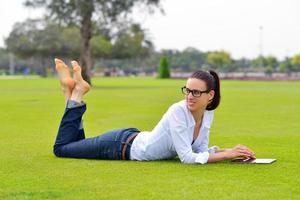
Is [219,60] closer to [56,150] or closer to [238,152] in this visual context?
[56,150]

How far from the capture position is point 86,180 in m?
5.66

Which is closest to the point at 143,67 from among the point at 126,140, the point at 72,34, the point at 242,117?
the point at 72,34

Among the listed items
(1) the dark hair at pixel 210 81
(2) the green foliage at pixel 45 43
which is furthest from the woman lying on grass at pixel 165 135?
(2) the green foliage at pixel 45 43

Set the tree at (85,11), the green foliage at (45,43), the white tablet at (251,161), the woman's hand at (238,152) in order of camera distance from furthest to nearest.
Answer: the green foliage at (45,43)
the tree at (85,11)
the white tablet at (251,161)
the woman's hand at (238,152)

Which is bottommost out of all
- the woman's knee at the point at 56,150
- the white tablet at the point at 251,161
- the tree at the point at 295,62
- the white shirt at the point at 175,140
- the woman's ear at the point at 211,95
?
the tree at the point at 295,62

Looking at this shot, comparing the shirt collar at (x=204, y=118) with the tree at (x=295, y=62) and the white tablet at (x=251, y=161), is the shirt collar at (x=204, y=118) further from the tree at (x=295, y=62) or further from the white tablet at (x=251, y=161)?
the tree at (x=295, y=62)

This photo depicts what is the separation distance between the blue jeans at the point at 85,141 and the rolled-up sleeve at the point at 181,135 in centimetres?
67

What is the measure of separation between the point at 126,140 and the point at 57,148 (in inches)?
33.0

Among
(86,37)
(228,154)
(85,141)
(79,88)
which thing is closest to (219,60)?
(86,37)

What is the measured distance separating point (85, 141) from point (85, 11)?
3737 centimetres

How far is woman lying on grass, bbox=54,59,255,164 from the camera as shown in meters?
6.36

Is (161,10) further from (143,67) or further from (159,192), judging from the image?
(143,67)

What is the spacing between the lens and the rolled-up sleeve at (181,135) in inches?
249

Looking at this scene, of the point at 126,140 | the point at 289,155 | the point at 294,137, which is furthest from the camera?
the point at 294,137
